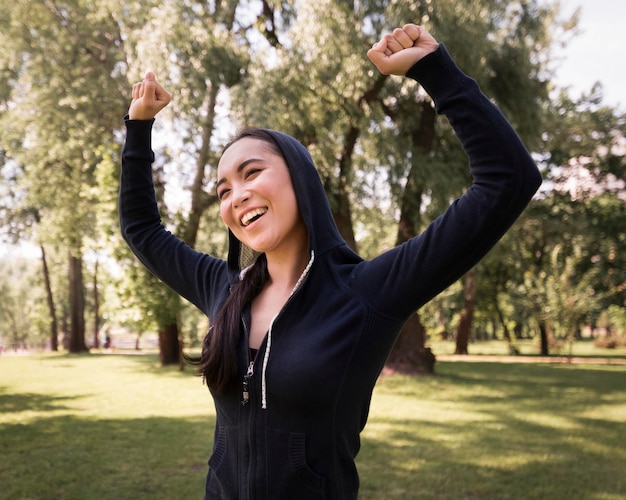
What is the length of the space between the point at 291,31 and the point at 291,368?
10.8 m

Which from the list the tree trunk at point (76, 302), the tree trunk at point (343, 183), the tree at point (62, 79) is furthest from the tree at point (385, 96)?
the tree trunk at point (76, 302)

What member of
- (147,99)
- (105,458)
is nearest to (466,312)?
(105,458)

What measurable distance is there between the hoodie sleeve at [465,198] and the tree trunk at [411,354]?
1226 cm

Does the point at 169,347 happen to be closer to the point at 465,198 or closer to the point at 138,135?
the point at 138,135

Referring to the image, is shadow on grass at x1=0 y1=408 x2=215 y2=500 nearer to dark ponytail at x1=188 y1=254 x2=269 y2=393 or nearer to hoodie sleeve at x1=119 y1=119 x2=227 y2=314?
hoodie sleeve at x1=119 y1=119 x2=227 y2=314

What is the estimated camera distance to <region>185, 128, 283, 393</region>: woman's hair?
4.77 feet

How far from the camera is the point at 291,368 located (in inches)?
52.6

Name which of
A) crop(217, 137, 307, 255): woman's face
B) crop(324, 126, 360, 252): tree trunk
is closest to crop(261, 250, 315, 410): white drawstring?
crop(217, 137, 307, 255): woman's face

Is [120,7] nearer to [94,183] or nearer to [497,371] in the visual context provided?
[94,183]

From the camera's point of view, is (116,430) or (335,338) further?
(116,430)

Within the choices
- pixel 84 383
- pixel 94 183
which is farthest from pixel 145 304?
pixel 94 183

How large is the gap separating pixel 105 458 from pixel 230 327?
5.34 meters

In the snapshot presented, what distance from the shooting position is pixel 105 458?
612 centimetres

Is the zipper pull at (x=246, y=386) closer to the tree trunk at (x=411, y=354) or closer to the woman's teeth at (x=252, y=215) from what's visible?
the woman's teeth at (x=252, y=215)
